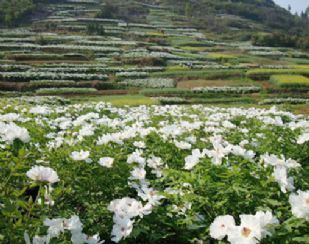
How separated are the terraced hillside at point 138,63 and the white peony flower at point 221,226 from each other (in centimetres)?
2514

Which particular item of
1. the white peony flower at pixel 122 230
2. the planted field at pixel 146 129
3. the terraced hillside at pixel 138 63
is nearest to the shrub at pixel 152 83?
the terraced hillside at pixel 138 63

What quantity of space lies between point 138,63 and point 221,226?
4192cm

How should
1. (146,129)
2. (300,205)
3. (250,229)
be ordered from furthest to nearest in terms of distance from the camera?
(146,129), (300,205), (250,229)

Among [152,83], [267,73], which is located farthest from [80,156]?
[267,73]

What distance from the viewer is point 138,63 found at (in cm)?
4366

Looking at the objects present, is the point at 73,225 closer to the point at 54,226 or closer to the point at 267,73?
the point at 54,226

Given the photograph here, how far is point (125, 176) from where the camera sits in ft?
12.4

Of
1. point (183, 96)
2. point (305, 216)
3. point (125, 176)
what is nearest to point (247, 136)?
point (125, 176)

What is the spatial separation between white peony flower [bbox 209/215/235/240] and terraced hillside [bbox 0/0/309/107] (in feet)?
82.5

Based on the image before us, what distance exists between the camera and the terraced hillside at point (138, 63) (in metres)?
31.6

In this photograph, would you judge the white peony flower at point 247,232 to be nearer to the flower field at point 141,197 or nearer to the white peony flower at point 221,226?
the flower field at point 141,197

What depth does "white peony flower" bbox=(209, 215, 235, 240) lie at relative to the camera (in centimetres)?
234

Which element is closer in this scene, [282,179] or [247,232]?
[247,232]

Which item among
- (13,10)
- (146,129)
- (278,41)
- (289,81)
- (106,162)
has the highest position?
(106,162)
